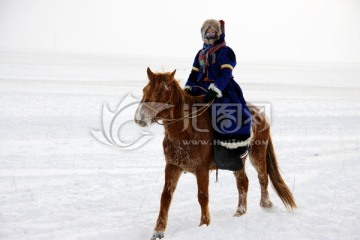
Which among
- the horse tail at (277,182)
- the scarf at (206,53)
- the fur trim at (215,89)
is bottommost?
the horse tail at (277,182)

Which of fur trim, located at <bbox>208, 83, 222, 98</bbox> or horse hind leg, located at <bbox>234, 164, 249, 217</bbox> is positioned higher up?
fur trim, located at <bbox>208, 83, 222, 98</bbox>

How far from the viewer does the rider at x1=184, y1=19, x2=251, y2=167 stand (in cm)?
543

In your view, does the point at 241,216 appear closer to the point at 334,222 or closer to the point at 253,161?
the point at 253,161

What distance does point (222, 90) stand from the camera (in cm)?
537

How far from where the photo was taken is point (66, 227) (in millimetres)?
5902

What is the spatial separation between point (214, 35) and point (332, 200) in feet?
13.1

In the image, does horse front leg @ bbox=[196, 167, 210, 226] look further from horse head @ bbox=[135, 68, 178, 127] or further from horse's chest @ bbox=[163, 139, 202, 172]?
horse head @ bbox=[135, 68, 178, 127]

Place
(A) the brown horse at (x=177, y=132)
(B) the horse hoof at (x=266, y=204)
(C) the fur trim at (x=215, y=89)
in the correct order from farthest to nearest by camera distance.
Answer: (B) the horse hoof at (x=266, y=204) → (C) the fur trim at (x=215, y=89) → (A) the brown horse at (x=177, y=132)

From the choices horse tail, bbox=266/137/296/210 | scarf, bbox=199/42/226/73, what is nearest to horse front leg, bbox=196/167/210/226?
scarf, bbox=199/42/226/73

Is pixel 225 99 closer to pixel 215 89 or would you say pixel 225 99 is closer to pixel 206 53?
pixel 215 89

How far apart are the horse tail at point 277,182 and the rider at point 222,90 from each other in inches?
45.5

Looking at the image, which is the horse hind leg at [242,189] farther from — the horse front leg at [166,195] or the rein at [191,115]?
the rein at [191,115]

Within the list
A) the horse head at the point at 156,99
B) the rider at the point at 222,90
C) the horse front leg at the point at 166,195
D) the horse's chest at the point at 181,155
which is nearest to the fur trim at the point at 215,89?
the rider at the point at 222,90

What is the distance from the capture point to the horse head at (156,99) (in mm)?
4660
